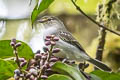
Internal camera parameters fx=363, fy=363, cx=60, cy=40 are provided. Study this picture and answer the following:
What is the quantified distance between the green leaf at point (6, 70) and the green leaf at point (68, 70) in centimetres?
20

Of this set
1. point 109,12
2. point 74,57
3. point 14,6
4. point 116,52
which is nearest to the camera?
point 74,57

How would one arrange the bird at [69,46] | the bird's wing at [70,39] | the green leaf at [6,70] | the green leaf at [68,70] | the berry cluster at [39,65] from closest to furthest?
the berry cluster at [39,65]
the green leaf at [68,70]
the green leaf at [6,70]
the bird at [69,46]
the bird's wing at [70,39]

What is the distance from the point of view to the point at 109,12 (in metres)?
2.96

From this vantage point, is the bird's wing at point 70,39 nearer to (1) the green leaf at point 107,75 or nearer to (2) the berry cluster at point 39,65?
(1) the green leaf at point 107,75

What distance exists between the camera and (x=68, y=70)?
4.91ft

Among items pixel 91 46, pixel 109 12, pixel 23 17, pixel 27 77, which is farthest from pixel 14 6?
pixel 27 77

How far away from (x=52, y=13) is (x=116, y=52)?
41.4 inches

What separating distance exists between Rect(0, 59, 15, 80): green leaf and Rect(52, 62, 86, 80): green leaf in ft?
0.66

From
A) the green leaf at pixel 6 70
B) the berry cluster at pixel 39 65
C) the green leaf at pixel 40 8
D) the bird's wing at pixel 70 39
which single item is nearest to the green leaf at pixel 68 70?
the berry cluster at pixel 39 65

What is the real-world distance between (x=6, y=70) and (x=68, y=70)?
30 centimetres

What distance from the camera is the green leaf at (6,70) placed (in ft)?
5.19

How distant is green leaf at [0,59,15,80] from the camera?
1.58 meters

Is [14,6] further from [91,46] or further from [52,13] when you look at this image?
[91,46]

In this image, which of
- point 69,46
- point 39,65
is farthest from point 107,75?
point 69,46
